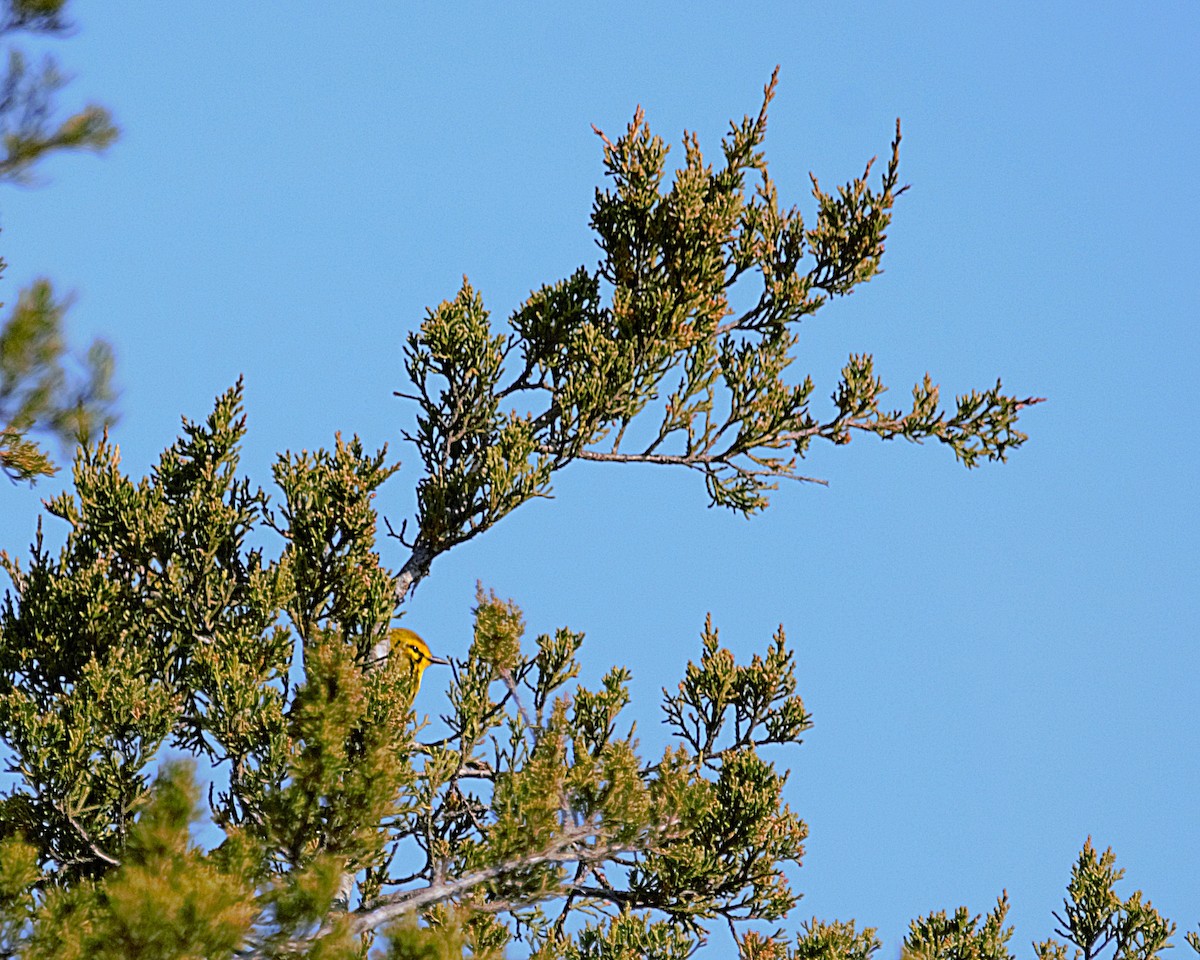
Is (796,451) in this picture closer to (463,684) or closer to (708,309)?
(708,309)

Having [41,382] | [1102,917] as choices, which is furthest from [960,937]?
[41,382]

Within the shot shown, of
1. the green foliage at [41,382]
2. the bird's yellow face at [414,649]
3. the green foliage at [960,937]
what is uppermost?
the green foliage at [41,382]

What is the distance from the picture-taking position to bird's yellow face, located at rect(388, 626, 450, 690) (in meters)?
8.52

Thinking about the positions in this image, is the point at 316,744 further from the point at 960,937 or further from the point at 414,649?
the point at 960,937

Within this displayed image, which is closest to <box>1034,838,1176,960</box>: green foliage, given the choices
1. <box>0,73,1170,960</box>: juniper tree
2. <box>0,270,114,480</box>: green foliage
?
<box>0,73,1170,960</box>: juniper tree

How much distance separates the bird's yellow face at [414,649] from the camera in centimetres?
852

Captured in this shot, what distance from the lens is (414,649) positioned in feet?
28.3

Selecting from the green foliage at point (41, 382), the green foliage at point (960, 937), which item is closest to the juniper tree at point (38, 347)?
the green foliage at point (41, 382)

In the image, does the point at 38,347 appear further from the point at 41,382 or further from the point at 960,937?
the point at 960,937

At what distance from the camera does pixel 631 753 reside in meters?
7.20

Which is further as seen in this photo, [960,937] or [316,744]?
[960,937]

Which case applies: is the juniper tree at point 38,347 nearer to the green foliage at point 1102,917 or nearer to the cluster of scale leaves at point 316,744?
the cluster of scale leaves at point 316,744

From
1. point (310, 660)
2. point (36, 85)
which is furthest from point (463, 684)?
point (36, 85)

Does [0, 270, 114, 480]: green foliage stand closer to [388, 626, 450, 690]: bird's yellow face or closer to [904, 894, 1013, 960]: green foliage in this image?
[388, 626, 450, 690]: bird's yellow face
